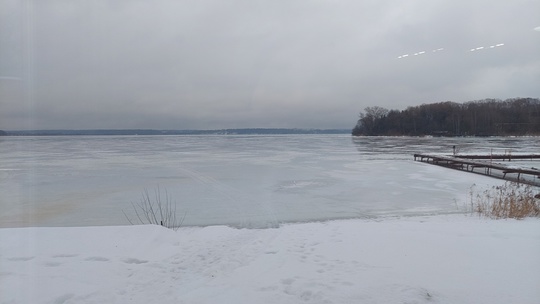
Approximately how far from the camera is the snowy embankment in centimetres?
274

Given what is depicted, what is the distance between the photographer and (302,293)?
9.18 ft

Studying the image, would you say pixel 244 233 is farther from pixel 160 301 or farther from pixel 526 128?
pixel 526 128

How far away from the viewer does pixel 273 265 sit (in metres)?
3.49

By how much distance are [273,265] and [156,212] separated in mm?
3751

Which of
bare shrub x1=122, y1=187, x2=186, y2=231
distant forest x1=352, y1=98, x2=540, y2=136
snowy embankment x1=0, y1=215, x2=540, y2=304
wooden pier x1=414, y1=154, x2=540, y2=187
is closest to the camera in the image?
snowy embankment x1=0, y1=215, x2=540, y2=304

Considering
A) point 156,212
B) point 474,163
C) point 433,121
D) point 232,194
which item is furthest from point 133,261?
point 433,121

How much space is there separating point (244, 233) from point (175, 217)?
6.24 ft

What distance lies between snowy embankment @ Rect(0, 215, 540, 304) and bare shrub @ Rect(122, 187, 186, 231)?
1.08 meters

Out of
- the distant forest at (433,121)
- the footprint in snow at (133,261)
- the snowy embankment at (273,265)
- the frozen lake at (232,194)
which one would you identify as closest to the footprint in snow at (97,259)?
the snowy embankment at (273,265)

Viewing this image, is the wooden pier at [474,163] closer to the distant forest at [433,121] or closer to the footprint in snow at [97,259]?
the distant forest at [433,121]

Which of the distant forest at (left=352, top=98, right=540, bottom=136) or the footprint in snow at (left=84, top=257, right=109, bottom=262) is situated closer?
the footprint in snow at (left=84, top=257, right=109, bottom=262)

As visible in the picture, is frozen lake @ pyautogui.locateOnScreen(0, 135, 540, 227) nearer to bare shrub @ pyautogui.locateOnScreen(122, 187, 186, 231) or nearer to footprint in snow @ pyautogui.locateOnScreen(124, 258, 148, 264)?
bare shrub @ pyautogui.locateOnScreen(122, 187, 186, 231)

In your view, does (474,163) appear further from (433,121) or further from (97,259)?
(433,121)

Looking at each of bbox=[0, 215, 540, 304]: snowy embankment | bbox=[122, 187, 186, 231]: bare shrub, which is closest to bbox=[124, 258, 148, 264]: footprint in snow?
bbox=[0, 215, 540, 304]: snowy embankment
